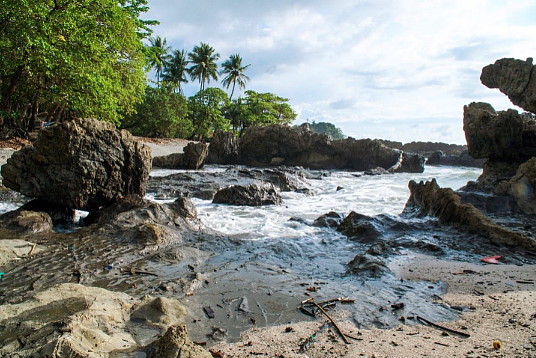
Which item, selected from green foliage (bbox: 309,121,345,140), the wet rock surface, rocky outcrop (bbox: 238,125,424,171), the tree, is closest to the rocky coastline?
the wet rock surface

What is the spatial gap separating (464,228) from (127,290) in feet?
20.2

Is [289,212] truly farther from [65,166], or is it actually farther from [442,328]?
[442,328]

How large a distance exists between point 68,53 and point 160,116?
68.6ft

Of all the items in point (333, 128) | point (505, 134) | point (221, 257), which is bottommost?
point (221, 257)

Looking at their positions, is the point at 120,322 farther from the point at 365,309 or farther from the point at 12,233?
the point at 12,233

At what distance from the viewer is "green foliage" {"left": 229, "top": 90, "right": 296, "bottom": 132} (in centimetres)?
4439

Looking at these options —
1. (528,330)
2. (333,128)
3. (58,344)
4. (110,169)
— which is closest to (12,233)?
(110,169)

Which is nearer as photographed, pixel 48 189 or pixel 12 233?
pixel 12 233

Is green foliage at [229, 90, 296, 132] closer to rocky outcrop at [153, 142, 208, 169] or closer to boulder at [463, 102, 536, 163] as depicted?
rocky outcrop at [153, 142, 208, 169]

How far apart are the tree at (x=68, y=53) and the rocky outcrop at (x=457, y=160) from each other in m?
37.2

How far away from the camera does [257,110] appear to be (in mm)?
45375

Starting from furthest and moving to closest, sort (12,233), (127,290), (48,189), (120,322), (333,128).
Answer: (333,128)
(48,189)
(12,233)
(127,290)
(120,322)

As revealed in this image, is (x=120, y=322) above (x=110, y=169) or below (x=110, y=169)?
below

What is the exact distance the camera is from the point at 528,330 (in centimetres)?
289
